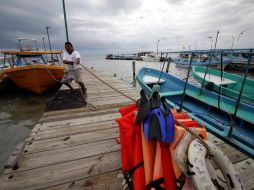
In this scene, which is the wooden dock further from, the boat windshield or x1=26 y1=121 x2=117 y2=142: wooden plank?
the boat windshield

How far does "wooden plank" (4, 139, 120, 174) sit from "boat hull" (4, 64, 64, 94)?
5.88m

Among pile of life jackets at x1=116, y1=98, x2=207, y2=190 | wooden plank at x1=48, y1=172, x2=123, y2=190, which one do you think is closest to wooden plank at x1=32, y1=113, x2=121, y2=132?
wooden plank at x1=48, y1=172, x2=123, y2=190

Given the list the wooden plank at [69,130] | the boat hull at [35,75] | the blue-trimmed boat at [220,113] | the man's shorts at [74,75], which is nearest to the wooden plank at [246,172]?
the blue-trimmed boat at [220,113]

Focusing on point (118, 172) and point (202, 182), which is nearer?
point (202, 182)

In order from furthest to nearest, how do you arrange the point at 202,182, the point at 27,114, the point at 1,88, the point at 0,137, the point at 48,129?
the point at 1,88 → the point at 27,114 → the point at 0,137 → the point at 48,129 → the point at 202,182

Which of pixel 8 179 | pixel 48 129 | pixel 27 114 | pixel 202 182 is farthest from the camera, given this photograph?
pixel 27 114

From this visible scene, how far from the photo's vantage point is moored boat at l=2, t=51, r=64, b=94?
7859 millimetres

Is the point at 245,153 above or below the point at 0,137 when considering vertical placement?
above

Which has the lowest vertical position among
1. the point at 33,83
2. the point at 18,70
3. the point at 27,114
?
the point at 27,114

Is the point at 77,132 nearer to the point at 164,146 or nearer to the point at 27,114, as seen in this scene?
the point at 164,146

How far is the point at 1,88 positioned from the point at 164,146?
10.8 metres

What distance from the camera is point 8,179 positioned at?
1.82m

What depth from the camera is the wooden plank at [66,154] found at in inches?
81.8

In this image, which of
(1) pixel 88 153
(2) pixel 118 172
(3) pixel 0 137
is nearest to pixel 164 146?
(2) pixel 118 172
